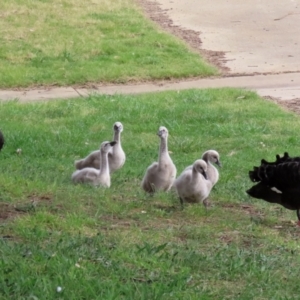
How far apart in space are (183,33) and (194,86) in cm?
410

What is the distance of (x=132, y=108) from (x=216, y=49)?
4.74 meters

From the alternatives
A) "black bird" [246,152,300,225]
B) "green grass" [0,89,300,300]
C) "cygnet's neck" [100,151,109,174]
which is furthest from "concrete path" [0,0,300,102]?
"black bird" [246,152,300,225]

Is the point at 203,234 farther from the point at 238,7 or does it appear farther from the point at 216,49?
the point at 238,7

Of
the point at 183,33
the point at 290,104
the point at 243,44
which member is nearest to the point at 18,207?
the point at 290,104

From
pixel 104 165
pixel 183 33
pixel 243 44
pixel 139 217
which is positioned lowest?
pixel 183 33

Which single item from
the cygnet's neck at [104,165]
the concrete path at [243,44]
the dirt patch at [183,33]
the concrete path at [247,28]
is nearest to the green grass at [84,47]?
the dirt patch at [183,33]

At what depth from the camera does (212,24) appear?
18.0m

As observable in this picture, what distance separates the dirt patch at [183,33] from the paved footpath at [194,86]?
690 millimetres

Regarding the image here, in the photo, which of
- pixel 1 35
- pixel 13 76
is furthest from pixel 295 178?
pixel 1 35

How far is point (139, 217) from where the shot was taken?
6379 millimetres

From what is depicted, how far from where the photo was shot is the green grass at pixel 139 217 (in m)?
4.72

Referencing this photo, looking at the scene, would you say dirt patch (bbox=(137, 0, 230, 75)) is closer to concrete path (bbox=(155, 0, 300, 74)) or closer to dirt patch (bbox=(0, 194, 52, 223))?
concrete path (bbox=(155, 0, 300, 74))

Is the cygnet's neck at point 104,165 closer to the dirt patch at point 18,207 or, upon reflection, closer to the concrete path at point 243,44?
the dirt patch at point 18,207

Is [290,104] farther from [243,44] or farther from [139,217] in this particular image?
[139,217]
